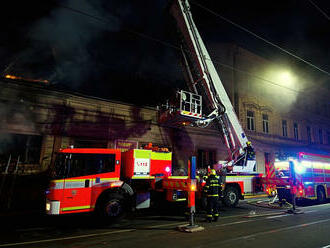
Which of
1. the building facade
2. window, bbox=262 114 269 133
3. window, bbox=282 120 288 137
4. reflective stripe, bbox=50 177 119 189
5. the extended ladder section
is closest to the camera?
reflective stripe, bbox=50 177 119 189

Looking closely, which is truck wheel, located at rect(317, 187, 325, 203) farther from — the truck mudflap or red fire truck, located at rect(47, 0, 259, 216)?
the truck mudflap

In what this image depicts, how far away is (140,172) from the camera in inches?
281

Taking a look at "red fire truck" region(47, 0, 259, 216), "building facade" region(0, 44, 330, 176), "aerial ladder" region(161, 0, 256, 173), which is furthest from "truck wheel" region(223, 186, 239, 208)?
"building facade" region(0, 44, 330, 176)

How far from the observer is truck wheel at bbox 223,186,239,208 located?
8.52 metres

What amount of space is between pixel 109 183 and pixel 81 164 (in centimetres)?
106

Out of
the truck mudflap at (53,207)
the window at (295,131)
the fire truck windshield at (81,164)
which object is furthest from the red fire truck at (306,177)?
the window at (295,131)

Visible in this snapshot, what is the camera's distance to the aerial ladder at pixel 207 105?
8914 millimetres

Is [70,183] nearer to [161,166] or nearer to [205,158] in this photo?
[161,166]

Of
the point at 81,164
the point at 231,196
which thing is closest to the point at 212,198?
the point at 231,196

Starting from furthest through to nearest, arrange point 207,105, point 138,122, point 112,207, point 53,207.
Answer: point 138,122 < point 207,105 < point 112,207 < point 53,207

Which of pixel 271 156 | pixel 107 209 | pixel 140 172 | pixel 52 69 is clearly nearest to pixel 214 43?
pixel 271 156

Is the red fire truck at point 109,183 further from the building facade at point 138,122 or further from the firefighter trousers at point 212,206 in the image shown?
the building facade at point 138,122

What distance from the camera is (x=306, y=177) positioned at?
1041 cm

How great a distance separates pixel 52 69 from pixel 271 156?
59.4 feet
